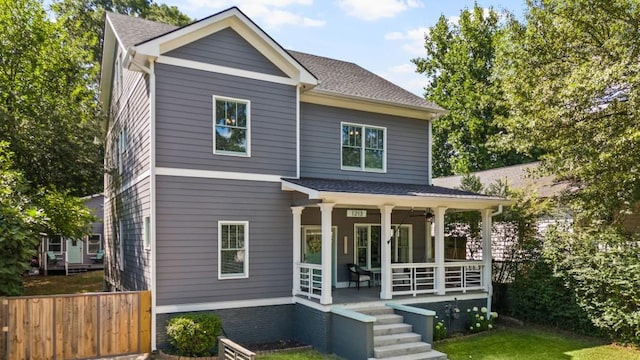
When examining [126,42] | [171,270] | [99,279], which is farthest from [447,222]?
[99,279]

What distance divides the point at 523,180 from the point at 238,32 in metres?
15.2

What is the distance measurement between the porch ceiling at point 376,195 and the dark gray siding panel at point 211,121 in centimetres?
92

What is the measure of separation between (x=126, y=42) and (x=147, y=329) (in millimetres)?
7420

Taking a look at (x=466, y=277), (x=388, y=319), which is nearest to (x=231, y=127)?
(x=388, y=319)

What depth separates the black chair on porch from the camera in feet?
42.4

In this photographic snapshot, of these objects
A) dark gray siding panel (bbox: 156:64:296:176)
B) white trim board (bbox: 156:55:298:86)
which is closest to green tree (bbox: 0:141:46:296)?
dark gray siding panel (bbox: 156:64:296:176)

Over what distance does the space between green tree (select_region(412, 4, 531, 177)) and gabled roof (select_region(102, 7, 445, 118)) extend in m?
18.2

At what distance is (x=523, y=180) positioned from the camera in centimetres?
2006

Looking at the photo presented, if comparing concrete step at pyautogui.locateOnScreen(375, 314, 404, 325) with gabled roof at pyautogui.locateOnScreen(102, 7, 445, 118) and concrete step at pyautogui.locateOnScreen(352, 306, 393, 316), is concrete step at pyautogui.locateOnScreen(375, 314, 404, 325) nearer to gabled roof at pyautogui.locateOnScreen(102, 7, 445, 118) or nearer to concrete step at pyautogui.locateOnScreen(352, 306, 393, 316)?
concrete step at pyautogui.locateOnScreen(352, 306, 393, 316)

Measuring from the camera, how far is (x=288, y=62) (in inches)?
445

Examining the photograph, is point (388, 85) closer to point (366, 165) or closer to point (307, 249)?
point (366, 165)

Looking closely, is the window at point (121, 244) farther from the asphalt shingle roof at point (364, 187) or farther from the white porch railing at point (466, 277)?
the white porch railing at point (466, 277)

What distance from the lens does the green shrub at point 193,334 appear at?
8.95 m

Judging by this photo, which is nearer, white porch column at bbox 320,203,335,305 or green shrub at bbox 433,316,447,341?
white porch column at bbox 320,203,335,305
